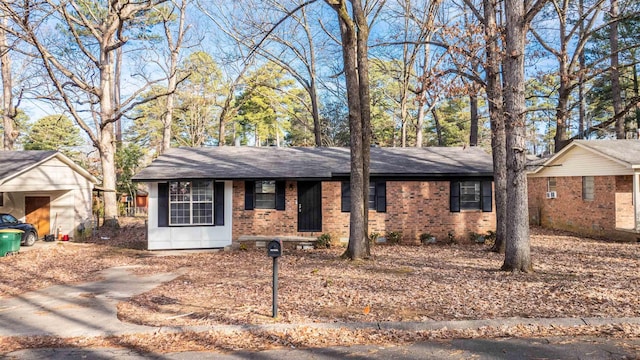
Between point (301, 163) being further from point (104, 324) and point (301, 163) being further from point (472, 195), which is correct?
point (104, 324)

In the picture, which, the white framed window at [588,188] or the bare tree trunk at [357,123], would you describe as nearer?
the bare tree trunk at [357,123]

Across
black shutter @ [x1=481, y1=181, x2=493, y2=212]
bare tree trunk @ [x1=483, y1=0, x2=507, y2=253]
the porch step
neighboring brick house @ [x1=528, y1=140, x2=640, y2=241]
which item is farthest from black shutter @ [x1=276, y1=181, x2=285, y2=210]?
neighboring brick house @ [x1=528, y1=140, x2=640, y2=241]

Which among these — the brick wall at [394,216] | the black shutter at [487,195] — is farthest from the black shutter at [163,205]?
the black shutter at [487,195]

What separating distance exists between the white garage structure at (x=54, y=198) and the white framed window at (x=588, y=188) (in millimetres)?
22547

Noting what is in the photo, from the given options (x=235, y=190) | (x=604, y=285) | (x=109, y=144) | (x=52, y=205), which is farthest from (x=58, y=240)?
(x=604, y=285)

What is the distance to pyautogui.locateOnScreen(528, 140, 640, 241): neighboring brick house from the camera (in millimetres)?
15102

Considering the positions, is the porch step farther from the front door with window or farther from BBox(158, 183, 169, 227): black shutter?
BBox(158, 183, 169, 227): black shutter

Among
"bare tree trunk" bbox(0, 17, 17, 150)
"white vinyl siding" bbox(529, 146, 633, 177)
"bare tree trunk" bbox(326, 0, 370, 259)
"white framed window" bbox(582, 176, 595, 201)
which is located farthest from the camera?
"bare tree trunk" bbox(0, 17, 17, 150)

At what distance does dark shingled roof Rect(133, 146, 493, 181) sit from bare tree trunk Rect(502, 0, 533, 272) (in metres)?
5.85

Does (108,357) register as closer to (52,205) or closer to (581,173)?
(52,205)

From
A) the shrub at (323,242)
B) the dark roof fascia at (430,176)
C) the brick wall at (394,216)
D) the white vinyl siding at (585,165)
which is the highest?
the white vinyl siding at (585,165)

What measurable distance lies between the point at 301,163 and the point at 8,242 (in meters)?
9.67

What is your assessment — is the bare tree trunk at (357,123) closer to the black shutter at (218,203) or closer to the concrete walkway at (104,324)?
the concrete walkway at (104,324)

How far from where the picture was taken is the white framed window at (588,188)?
1683 cm
